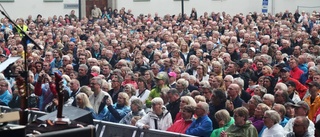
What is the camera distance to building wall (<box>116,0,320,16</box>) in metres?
39.7

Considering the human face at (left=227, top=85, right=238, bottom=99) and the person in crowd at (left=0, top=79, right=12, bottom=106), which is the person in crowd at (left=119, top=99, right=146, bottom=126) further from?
the person in crowd at (left=0, top=79, right=12, bottom=106)

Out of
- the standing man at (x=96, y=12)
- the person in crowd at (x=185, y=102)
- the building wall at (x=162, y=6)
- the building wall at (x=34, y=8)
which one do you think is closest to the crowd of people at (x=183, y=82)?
the person in crowd at (x=185, y=102)

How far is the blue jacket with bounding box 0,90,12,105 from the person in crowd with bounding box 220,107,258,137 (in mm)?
5572

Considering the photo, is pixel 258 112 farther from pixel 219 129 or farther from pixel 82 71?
pixel 82 71

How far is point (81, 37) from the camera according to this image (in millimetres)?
26125

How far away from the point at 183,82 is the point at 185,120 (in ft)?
8.36

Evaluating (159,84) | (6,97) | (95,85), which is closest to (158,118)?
(95,85)

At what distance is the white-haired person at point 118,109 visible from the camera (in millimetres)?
12672

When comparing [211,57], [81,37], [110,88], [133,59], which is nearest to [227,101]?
[110,88]

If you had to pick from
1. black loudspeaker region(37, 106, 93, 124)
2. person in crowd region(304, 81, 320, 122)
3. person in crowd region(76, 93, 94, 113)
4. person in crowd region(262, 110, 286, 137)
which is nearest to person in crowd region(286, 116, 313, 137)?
person in crowd region(262, 110, 286, 137)

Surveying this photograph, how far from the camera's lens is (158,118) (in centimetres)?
1182

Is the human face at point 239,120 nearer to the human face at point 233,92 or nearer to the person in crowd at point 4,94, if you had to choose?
the human face at point 233,92

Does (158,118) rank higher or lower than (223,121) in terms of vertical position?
lower

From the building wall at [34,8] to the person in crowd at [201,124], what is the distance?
24338mm
